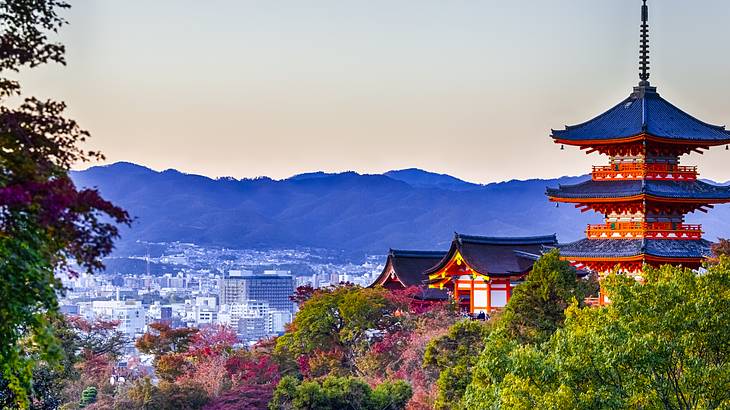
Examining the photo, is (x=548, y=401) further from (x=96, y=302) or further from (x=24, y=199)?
(x=96, y=302)

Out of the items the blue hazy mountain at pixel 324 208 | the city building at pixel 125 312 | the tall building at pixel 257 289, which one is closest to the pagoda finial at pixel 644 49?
the city building at pixel 125 312

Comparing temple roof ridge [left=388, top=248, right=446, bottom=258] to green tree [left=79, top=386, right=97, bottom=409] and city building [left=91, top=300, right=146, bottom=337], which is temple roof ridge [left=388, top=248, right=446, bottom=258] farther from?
city building [left=91, top=300, right=146, bottom=337]

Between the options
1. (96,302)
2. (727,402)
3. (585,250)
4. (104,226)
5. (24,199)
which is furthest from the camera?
(96,302)

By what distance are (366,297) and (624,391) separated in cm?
1747

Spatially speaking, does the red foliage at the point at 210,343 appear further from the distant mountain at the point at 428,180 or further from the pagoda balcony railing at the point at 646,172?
the distant mountain at the point at 428,180

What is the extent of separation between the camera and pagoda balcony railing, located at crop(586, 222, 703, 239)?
29734 millimetres

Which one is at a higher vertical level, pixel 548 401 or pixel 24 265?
pixel 24 265

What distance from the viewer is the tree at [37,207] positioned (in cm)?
785

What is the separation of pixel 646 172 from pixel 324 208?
14041cm

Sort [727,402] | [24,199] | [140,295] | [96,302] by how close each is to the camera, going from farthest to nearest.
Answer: [140,295] < [96,302] < [727,402] < [24,199]

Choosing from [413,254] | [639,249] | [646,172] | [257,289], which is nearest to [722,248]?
[639,249]

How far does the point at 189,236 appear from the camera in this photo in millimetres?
166875

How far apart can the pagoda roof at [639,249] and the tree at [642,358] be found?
12.4 m

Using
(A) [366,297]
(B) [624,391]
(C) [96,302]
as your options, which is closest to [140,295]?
(C) [96,302]
